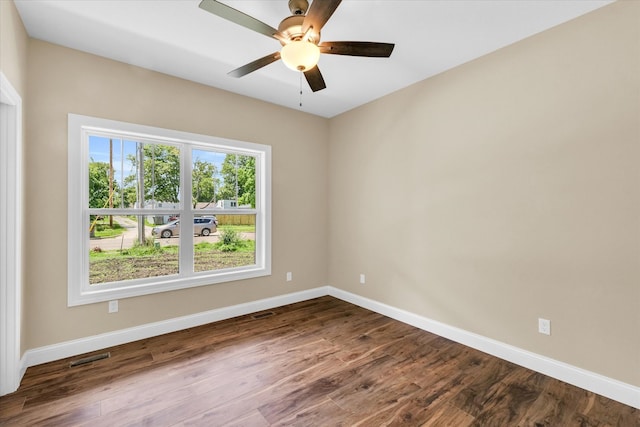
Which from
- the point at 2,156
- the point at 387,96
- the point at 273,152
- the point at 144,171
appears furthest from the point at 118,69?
the point at 387,96

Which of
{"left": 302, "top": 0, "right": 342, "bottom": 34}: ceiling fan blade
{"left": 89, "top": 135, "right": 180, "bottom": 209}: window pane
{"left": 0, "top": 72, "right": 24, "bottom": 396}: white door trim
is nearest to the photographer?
{"left": 302, "top": 0, "right": 342, "bottom": 34}: ceiling fan blade

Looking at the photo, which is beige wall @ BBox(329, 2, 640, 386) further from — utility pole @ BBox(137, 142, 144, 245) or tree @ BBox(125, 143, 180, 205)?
utility pole @ BBox(137, 142, 144, 245)

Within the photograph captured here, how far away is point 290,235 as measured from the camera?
4203 mm

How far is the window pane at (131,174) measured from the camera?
291 cm

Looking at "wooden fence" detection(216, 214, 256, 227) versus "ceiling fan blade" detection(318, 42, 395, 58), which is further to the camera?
"wooden fence" detection(216, 214, 256, 227)

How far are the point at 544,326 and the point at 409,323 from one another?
1340 mm

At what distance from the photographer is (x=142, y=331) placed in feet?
9.82

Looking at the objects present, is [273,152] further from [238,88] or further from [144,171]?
[144,171]

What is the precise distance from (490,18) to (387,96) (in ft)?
5.03

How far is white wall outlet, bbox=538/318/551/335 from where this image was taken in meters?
2.38

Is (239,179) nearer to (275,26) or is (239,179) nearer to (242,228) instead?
(242,228)

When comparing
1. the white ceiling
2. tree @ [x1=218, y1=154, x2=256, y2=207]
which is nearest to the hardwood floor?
tree @ [x1=218, y1=154, x2=256, y2=207]

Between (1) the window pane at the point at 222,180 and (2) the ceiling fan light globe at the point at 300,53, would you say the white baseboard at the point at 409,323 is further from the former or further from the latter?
(2) the ceiling fan light globe at the point at 300,53

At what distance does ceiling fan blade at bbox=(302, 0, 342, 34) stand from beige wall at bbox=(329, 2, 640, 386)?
186 cm
